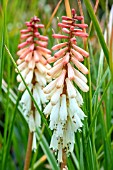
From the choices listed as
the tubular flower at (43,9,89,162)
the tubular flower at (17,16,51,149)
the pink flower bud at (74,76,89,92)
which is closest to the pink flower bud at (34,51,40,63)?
the tubular flower at (17,16,51,149)

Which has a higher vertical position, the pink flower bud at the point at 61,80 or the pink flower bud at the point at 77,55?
the pink flower bud at the point at 77,55

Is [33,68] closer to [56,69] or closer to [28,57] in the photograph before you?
[28,57]

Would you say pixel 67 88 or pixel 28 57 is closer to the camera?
pixel 67 88

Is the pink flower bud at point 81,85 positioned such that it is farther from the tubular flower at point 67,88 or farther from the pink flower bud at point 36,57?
the pink flower bud at point 36,57

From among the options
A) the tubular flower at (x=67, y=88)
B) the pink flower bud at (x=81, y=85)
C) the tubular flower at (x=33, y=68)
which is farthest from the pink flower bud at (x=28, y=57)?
the pink flower bud at (x=81, y=85)

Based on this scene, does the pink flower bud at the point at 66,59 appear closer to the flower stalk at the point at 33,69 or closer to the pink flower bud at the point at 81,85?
the pink flower bud at the point at 81,85

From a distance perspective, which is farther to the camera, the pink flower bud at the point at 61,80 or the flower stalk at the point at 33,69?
the flower stalk at the point at 33,69

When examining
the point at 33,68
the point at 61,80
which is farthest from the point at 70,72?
the point at 33,68

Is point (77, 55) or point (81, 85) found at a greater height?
point (77, 55)

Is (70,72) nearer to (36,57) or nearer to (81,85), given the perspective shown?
(81,85)
